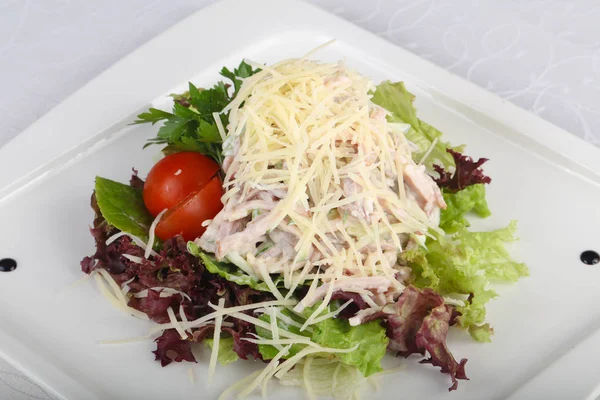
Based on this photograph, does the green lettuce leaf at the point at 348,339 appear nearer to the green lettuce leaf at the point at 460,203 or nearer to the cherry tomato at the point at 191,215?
the cherry tomato at the point at 191,215

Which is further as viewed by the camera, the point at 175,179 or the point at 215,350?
the point at 175,179

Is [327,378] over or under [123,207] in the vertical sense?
under

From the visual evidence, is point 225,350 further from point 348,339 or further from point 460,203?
point 460,203

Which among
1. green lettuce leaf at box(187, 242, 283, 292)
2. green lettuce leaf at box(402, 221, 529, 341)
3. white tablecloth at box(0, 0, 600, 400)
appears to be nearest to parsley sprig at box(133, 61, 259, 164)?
green lettuce leaf at box(187, 242, 283, 292)

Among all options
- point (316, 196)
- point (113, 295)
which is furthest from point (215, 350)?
point (316, 196)

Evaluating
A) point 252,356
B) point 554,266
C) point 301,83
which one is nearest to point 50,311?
point 252,356

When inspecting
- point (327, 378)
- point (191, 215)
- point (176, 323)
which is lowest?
point (327, 378)
